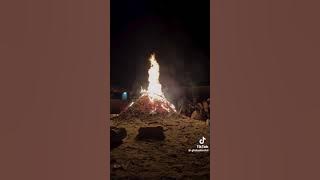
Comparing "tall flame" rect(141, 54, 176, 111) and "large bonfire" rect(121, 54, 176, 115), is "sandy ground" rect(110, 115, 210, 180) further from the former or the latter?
"tall flame" rect(141, 54, 176, 111)

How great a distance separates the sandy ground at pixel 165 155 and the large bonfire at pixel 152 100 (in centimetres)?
13

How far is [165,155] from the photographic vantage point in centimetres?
388

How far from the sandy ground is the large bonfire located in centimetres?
13

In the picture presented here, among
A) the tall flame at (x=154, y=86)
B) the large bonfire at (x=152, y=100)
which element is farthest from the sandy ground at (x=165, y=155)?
the tall flame at (x=154, y=86)

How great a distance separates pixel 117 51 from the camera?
154 inches

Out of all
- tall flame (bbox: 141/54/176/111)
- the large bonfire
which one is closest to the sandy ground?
the large bonfire

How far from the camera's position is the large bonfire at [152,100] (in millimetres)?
3938

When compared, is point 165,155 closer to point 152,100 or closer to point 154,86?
point 152,100

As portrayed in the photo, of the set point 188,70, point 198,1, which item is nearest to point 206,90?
point 188,70

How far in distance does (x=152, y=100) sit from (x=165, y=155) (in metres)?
0.56

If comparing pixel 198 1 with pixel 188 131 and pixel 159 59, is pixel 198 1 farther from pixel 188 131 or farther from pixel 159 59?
pixel 188 131

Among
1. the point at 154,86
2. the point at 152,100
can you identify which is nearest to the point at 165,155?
the point at 152,100

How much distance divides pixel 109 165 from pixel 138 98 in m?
0.72

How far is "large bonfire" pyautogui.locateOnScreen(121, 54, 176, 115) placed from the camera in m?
3.94
